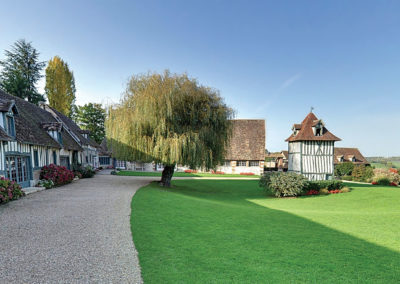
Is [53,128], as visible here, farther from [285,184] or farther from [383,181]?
[383,181]

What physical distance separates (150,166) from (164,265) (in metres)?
23.7

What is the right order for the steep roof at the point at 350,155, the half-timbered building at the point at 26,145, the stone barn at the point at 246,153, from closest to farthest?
the half-timbered building at the point at 26,145
the stone barn at the point at 246,153
the steep roof at the point at 350,155

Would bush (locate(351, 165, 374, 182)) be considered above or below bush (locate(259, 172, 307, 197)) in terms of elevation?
below

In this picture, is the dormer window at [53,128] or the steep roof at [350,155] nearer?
the dormer window at [53,128]

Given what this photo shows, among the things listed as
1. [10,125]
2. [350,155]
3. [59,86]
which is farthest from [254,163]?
[59,86]

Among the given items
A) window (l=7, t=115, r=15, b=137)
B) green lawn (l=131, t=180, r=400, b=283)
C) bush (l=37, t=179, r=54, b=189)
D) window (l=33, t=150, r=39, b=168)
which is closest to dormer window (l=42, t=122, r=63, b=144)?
window (l=33, t=150, r=39, b=168)

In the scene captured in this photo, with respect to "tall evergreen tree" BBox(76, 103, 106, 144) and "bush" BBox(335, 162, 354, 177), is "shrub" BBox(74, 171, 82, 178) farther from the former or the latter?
"bush" BBox(335, 162, 354, 177)

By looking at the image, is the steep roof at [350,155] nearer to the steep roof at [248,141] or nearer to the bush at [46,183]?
the steep roof at [248,141]

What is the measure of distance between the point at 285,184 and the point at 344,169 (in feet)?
69.5

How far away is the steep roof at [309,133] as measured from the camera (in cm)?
1446

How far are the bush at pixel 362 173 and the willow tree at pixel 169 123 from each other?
20.9m

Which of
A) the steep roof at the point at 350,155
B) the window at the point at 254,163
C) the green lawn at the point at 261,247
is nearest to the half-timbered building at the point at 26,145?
the green lawn at the point at 261,247

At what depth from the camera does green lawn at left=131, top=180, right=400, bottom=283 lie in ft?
9.99

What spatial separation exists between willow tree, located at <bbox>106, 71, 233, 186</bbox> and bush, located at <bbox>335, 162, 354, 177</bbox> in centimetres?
2389
